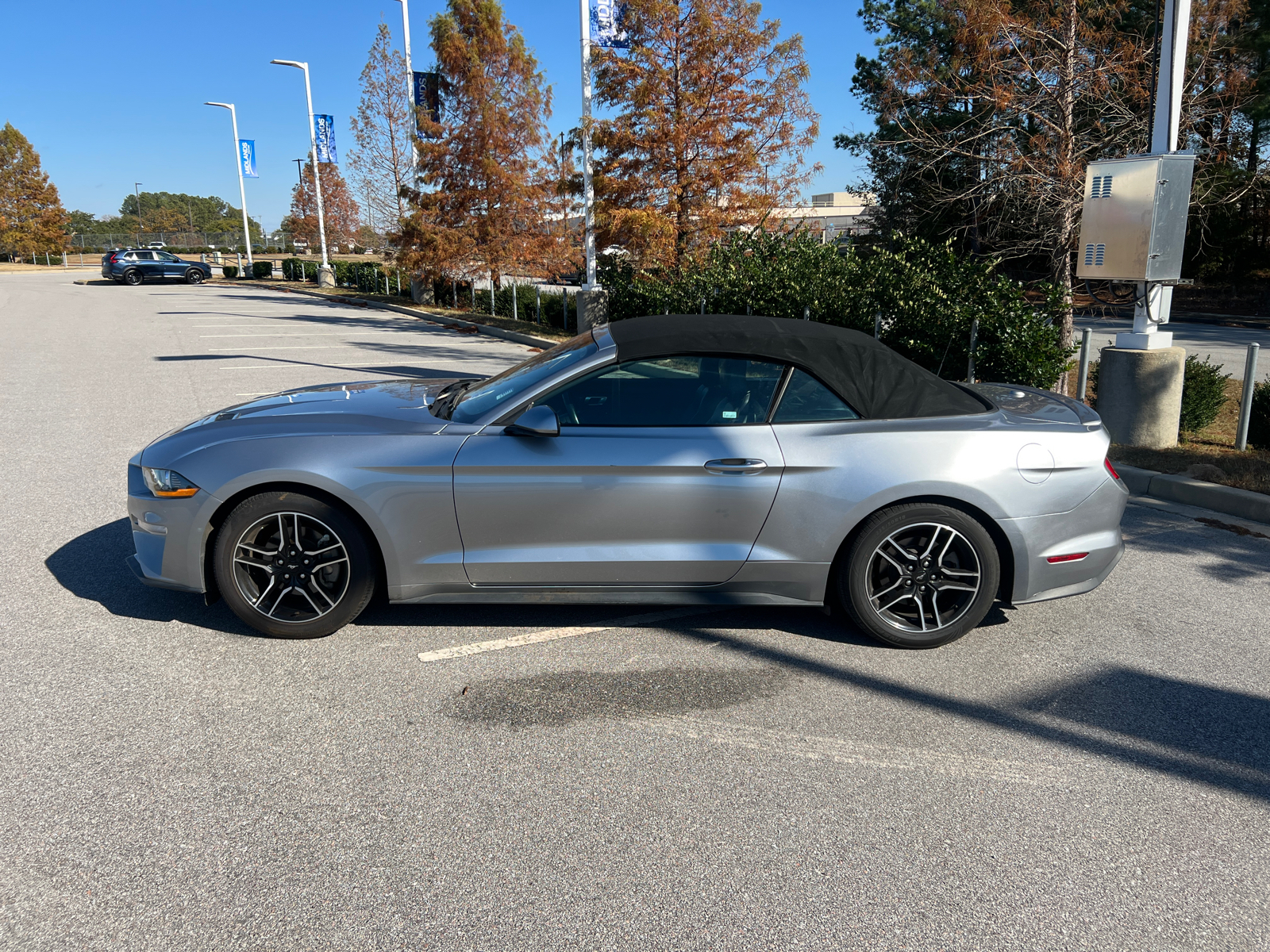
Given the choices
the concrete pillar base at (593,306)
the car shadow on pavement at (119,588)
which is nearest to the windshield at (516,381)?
the car shadow on pavement at (119,588)

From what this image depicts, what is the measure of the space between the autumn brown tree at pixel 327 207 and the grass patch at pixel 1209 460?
179 feet

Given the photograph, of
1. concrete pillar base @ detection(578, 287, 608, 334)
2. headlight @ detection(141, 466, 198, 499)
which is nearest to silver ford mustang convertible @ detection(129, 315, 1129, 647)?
headlight @ detection(141, 466, 198, 499)

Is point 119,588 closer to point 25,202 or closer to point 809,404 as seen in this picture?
point 809,404

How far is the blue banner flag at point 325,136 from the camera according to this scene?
124 feet

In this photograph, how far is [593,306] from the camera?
62.3ft

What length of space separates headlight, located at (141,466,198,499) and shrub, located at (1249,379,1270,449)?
9264mm

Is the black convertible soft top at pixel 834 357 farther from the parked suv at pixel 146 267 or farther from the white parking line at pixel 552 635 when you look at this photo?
the parked suv at pixel 146 267

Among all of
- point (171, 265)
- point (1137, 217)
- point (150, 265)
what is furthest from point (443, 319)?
point (150, 265)

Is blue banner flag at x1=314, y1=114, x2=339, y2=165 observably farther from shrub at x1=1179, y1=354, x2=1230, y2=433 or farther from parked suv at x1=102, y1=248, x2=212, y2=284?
shrub at x1=1179, y1=354, x2=1230, y2=433

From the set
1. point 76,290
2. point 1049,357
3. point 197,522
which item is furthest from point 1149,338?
point 76,290

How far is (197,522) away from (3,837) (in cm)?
164

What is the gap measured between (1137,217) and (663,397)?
5.66m

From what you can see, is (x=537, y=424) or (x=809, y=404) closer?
(x=537, y=424)

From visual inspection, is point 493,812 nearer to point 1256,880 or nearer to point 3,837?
point 3,837
